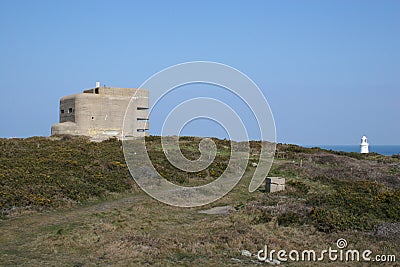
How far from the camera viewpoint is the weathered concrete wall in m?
44.3

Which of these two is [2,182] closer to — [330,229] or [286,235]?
[286,235]

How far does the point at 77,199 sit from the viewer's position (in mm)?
19906

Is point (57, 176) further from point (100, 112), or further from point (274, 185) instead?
point (100, 112)

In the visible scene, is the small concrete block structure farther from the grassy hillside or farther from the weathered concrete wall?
the weathered concrete wall

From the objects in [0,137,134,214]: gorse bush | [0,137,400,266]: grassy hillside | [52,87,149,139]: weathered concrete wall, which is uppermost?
[52,87,149,139]: weathered concrete wall

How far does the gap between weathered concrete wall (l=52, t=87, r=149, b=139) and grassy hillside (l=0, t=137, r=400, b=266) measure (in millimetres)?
16362

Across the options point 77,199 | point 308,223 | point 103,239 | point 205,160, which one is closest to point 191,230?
point 103,239

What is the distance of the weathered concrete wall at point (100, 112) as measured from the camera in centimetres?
4431

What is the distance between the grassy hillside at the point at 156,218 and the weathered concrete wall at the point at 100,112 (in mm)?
16362

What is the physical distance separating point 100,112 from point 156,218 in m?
29.7

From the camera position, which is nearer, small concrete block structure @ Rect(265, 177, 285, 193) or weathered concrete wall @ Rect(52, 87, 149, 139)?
small concrete block structure @ Rect(265, 177, 285, 193)

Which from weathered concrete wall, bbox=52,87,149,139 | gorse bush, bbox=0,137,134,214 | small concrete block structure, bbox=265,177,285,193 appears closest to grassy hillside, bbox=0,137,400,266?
gorse bush, bbox=0,137,134,214

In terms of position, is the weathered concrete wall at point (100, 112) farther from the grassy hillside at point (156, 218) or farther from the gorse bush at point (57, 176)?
the grassy hillside at point (156, 218)

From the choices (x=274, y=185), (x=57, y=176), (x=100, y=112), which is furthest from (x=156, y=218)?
(x=100, y=112)
